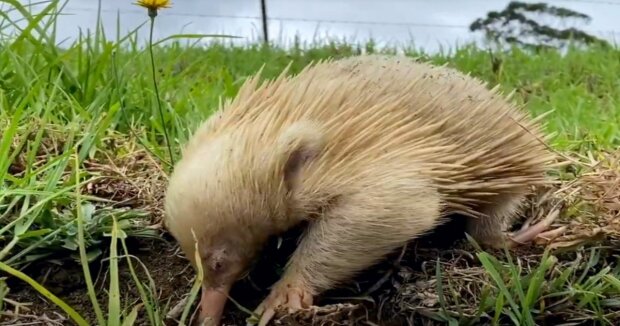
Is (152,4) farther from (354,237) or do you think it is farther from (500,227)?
(500,227)

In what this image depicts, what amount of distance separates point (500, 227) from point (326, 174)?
63 centimetres

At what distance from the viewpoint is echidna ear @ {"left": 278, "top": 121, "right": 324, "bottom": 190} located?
2.25 metres

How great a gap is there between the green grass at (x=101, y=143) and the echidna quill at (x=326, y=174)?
21cm

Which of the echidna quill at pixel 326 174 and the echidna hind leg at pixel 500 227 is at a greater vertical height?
the echidna quill at pixel 326 174

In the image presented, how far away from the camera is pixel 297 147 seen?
2256 millimetres

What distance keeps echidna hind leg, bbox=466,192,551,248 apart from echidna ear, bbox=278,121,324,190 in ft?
1.94

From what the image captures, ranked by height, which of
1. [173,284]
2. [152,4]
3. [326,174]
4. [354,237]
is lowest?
[173,284]

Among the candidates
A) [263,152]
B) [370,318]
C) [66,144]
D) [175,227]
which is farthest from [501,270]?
[66,144]

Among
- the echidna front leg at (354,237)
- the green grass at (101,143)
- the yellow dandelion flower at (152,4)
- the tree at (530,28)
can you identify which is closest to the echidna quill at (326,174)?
the echidna front leg at (354,237)

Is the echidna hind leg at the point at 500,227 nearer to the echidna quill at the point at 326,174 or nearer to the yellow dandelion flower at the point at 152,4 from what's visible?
the echidna quill at the point at 326,174

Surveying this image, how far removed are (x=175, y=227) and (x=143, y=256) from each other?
1.11ft

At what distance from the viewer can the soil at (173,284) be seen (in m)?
2.25

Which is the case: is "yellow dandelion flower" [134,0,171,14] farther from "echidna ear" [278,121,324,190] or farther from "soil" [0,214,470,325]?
"soil" [0,214,470,325]

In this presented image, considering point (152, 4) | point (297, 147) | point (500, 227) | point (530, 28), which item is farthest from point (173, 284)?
point (530, 28)
